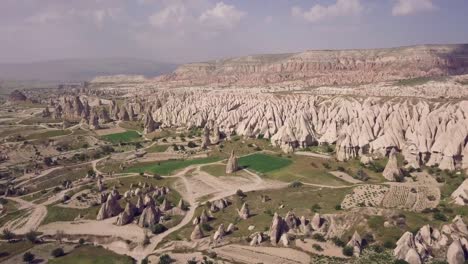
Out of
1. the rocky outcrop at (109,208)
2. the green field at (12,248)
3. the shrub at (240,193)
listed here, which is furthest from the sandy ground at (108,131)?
the green field at (12,248)

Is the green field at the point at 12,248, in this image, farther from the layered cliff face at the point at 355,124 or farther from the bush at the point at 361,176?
the layered cliff face at the point at 355,124

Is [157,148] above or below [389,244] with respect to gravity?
below

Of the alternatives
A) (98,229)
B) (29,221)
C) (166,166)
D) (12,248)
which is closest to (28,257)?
(12,248)

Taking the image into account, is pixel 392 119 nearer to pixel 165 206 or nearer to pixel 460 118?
pixel 460 118

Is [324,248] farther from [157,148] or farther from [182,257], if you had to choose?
[157,148]

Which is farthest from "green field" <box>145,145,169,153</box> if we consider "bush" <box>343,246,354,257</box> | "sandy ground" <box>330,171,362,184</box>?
"bush" <box>343,246,354,257</box>

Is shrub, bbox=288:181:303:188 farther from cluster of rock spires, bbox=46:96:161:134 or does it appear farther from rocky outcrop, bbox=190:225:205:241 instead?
cluster of rock spires, bbox=46:96:161:134
